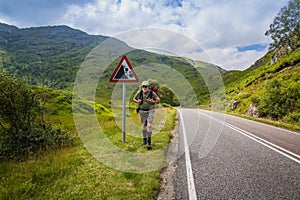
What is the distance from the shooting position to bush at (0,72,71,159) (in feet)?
18.1

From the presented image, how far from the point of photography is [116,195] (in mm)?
3412

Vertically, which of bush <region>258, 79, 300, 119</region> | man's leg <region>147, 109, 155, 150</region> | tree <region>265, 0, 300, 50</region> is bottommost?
man's leg <region>147, 109, 155, 150</region>

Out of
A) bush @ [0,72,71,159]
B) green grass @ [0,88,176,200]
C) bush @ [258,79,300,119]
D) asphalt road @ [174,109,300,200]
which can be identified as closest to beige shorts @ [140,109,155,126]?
asphalt road @ [174,109,300,200]

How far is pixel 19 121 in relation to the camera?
5902 mm

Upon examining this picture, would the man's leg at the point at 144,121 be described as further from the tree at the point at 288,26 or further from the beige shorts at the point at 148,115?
the tree at the point at 288,26

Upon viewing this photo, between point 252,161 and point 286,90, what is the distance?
1440cm

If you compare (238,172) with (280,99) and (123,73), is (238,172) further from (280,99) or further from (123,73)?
(280,99)

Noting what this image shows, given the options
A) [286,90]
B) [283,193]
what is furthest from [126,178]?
[286,90]

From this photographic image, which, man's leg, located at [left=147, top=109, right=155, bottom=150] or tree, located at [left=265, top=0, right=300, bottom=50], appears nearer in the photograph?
man's leg, located at [left=147, top=109, right=155, bottom=150]

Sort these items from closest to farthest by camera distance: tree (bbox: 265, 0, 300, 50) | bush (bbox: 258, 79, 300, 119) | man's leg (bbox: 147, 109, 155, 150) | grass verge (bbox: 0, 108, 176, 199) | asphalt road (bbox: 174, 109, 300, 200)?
grass verge (bbox: 0, 108, 176, 199) < asphalt road (bbox: 174, 109, 300, 200) < man's leg (bbox: 147, 109, 155, 150) < bush (bbox: 258, 79, 300, 119) < tree (bbox: 265, 0, 300, 50)

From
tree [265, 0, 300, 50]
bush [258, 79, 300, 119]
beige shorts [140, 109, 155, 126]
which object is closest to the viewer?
beige shorts [140, 109, 155, 126]

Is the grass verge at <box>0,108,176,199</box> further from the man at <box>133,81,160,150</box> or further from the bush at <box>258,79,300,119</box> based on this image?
the bush at <box>258,79,300,119</box>

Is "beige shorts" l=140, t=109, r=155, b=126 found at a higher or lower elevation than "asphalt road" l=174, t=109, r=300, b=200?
higher

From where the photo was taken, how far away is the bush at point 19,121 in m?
5.52
